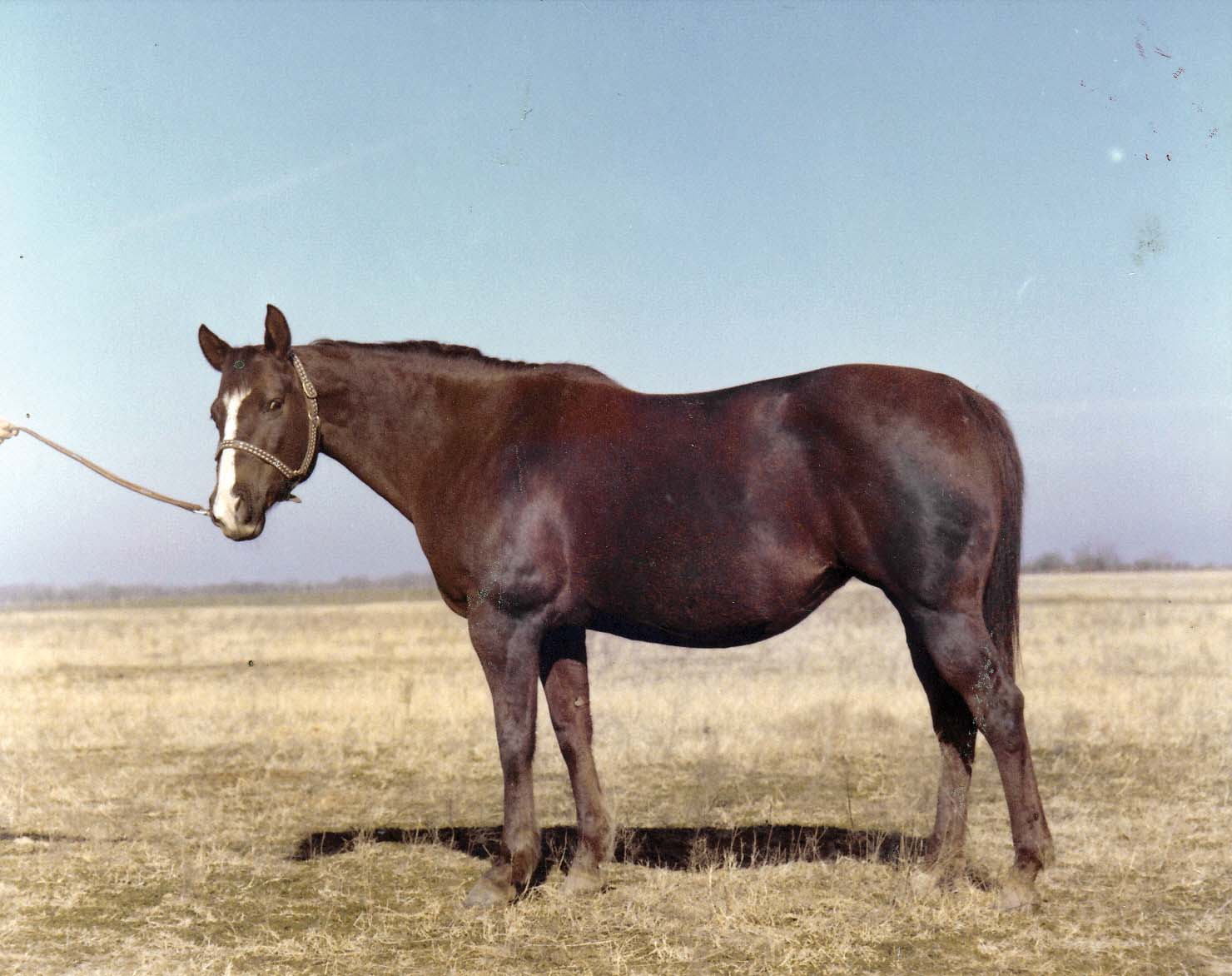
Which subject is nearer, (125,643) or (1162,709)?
(1162,709)

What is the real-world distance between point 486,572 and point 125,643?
27.4m

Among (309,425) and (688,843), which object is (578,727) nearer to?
(688,843)

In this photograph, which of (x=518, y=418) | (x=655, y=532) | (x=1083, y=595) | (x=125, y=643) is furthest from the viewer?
(x=1083, y=595)

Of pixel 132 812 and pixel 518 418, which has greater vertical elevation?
pixel 518 418

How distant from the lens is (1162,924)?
5.20 metres

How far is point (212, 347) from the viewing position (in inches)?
243

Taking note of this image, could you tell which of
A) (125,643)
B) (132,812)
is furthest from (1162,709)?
(125,643)

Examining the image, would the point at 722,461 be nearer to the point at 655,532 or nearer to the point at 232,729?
the point at 655,532

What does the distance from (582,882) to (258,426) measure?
334 centimetres

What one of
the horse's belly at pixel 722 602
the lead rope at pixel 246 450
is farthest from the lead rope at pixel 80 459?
the horse's belly at pixel 722 602

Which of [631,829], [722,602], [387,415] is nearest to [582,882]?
[631,829]

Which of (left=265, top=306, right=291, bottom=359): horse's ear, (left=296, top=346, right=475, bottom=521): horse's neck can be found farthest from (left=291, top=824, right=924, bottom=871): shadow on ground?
(left=265, top=306, right=291, bottom=359): horse's ear

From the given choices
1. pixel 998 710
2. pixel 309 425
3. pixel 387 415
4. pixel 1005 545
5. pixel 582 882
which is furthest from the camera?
pixel 387 415

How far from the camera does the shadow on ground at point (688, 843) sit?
657 centimetres
